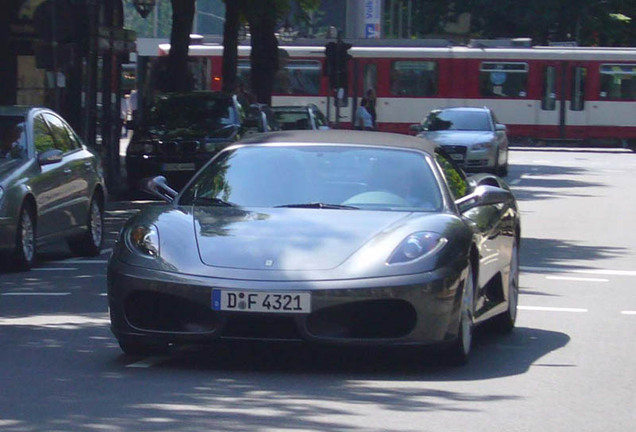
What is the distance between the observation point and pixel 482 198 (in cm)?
916

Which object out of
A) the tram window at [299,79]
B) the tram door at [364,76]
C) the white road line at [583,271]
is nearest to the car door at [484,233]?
the white road line at [583,271]

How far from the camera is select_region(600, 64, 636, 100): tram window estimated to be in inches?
1935

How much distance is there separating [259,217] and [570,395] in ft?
6.76

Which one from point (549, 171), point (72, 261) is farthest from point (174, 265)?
point (549, 171)

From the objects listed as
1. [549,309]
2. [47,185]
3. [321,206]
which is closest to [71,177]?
[47,185]

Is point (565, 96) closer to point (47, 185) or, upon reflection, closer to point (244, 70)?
point (244, 70)

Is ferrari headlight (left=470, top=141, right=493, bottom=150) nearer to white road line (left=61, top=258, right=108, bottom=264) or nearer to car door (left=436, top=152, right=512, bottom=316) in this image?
white road line (left=61, top=258, right=108, bottom=264)

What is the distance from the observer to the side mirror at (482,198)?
918cm

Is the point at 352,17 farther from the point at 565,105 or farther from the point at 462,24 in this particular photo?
the point at 565,105

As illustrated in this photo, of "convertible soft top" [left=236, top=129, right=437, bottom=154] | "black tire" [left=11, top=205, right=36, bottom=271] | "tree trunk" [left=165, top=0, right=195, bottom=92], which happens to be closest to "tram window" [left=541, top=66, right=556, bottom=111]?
"tree trunk" [left=165, top=0, right=195, bottom=92]

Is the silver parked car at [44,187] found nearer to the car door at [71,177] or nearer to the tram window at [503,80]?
the car door at [71,177]

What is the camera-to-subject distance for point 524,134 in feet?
165

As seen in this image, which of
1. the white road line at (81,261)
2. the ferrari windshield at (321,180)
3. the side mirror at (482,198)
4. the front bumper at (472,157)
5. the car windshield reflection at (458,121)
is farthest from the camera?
the car windshield reflection at (458,121)

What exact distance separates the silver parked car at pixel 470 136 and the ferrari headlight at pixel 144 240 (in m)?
24.2
